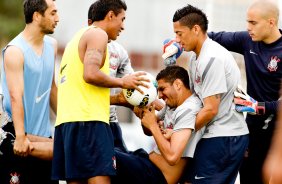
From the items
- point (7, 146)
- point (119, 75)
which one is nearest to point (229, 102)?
point (119, 75)

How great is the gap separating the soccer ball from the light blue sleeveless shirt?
1212 millimetres

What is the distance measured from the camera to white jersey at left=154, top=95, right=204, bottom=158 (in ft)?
30.0

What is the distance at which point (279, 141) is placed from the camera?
6.34 m

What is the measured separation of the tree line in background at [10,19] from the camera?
3597 cm

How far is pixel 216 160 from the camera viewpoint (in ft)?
30.4

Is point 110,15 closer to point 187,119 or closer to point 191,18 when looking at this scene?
point 191,18

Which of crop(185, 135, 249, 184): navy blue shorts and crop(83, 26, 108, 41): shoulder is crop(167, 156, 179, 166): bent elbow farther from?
crop(83, 26, 108, 41): shoulder

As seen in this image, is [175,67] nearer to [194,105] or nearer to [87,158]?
[194,105]

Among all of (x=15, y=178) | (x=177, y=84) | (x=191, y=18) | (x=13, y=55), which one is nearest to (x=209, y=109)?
(x=177, y=84)

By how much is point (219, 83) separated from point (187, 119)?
49 cm

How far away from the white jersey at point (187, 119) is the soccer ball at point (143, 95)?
0.33 m

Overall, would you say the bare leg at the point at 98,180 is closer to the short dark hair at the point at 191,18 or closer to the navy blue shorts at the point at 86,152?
the navy blue shorts at the point at 86,152

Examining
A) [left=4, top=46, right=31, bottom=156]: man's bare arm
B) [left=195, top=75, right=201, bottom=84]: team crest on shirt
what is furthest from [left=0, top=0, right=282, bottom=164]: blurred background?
[left=195, top=75, right=201, bottom=84]: team crest on shirt

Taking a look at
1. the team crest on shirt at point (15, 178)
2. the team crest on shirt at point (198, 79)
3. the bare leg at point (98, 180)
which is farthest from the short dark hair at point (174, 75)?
the team crest on shirt at point (15, 178)
